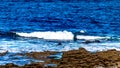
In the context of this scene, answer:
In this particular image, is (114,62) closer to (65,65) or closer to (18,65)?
(65,65)

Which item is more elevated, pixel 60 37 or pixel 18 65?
pixel 18 65

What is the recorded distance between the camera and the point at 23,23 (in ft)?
153

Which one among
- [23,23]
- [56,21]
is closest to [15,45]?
[23,23]

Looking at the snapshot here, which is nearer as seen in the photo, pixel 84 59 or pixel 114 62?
pixel 114 62

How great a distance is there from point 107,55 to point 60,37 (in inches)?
496

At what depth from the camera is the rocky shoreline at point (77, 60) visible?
1756cm

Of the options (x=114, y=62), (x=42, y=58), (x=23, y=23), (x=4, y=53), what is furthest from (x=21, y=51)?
(x=23, y=23)

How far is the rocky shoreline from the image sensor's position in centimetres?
1756

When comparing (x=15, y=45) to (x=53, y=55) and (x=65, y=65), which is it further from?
(x=65, y=65)

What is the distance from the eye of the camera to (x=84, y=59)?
1905 centimetres

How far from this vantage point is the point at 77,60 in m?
18.8

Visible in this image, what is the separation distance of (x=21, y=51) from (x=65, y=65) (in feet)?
18.0

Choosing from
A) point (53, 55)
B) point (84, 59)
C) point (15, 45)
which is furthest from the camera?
point (15, 45)

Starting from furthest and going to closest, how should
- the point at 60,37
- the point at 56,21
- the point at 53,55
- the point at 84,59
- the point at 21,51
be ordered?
the point at 56,21 < the point at 60,37 < the point at 21,51 < the point at 53,55 < the point at 84,59
